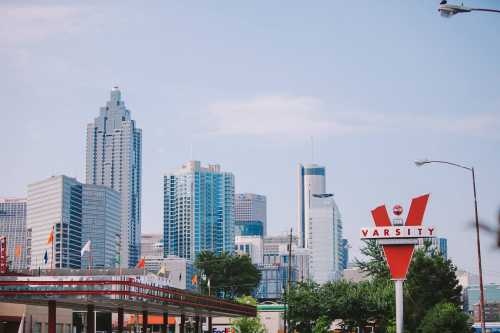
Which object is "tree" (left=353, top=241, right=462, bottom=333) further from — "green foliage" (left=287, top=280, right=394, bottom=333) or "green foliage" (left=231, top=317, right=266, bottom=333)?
"green foliage" (left=231, top=317, right=266, bottom=333)

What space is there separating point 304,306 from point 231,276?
98.4m

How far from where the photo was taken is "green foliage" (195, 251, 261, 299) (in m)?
192

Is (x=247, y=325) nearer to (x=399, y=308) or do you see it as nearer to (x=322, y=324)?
(x=322, y=324)

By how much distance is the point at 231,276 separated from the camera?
193750 mm

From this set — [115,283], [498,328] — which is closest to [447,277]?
[115,283]

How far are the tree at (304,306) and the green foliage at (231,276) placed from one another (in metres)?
91.8

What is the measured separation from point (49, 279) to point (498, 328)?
120m

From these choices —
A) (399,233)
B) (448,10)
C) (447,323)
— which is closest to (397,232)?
(399,233)

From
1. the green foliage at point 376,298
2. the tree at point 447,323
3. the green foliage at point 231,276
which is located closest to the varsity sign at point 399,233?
the tree at point 447,323

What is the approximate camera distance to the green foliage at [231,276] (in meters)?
192

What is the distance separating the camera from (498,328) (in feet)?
519

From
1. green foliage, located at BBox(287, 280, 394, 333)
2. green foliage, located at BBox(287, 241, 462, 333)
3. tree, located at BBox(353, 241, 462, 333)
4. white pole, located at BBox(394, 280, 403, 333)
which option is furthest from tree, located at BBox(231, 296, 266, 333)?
white pole, located at BBox(394, 280, 403, 333)

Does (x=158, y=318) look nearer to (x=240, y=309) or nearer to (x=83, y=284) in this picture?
(x=240, y=309)

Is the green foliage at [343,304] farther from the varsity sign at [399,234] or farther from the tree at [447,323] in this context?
the varsity sign at [399,234]
